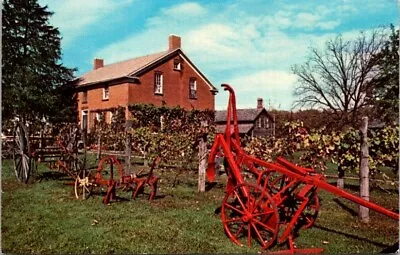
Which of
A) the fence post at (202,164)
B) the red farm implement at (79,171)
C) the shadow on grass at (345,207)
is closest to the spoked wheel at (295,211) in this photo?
the shadow on grass at (345,207)

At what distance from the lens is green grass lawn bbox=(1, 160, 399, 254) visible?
4.15 metres

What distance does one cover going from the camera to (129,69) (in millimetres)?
20969

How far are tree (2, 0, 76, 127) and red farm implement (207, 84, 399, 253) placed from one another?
272 centimetres

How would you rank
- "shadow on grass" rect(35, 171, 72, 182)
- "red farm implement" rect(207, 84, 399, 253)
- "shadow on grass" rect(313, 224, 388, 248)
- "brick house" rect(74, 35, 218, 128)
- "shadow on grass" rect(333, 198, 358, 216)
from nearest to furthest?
"red farm implement" rect(207, 84, 399, 253) → "shadow on grass" rect(313, 224, 388, 248) → "shadow on grass" rect(333, 198, 358, 216) → "shadow on grass" rect(35, 171, 72, 182) → "brick house" rect(74, 35, 218, 128)

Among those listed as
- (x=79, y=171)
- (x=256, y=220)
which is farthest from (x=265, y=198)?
(x=79, y=171)

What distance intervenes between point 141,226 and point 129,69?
55.3 ft

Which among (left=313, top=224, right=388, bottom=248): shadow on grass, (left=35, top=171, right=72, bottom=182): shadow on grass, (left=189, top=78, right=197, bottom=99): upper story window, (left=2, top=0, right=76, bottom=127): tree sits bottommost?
(left=313, top=224, right=388, bottom=248): shadow on grass

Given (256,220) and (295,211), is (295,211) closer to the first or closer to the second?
(295,211)

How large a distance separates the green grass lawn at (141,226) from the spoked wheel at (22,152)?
0.55 m

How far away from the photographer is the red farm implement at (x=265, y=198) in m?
4.09

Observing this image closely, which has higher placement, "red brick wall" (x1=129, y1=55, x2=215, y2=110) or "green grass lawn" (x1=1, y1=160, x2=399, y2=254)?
"red brick wall" (x1=129, y1=55, x2=215, y2=110)

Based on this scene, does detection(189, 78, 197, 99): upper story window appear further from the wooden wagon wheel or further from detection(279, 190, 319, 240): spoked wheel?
detection(279, 190, 319, 240): spoked wheel

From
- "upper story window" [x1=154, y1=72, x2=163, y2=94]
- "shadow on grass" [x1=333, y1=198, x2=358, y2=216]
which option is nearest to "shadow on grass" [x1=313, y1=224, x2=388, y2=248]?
"shadow on grass" [x1=333, y1=198, x2=358, y2=216]

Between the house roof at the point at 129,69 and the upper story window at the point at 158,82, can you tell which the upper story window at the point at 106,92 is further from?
the upper story window at the point at 158,82
